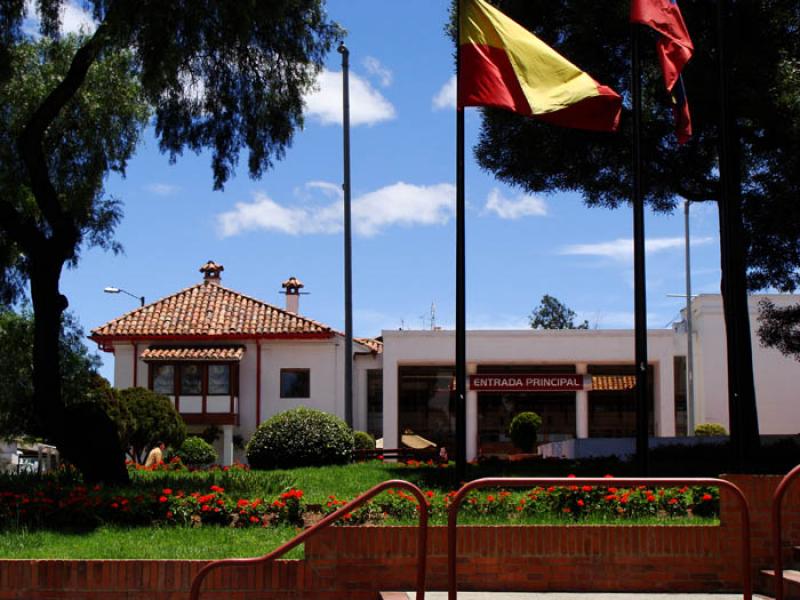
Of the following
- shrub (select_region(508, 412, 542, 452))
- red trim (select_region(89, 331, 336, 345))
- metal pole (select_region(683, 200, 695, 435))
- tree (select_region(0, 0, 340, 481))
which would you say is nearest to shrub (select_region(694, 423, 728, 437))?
metal pole (select_region(683, 200, 695, 435))

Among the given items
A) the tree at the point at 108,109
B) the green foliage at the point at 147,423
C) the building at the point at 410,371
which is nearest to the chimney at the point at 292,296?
the building at the point at 410,371

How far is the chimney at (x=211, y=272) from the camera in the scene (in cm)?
4997

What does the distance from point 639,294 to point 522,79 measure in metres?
2.81

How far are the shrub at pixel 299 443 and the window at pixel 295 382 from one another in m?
23.5

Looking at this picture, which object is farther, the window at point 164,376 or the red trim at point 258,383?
the red trim at point 258,383

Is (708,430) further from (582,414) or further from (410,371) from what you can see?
(410,371)

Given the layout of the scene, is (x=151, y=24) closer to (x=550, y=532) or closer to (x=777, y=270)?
(x=550, y=532)

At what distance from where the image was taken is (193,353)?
146ft

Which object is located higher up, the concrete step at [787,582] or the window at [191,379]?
the window at [191,379]

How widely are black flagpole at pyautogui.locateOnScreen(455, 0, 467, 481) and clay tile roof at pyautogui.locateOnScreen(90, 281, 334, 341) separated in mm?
32164

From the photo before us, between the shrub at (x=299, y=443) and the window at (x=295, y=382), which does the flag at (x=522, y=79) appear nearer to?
the shrub at (x=299, y=443)

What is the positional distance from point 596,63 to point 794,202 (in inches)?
158

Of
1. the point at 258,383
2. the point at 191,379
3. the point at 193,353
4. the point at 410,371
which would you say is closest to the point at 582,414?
the point at 410,371

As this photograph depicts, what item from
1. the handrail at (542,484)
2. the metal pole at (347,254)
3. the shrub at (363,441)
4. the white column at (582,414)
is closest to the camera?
the handrail at (542,484)
